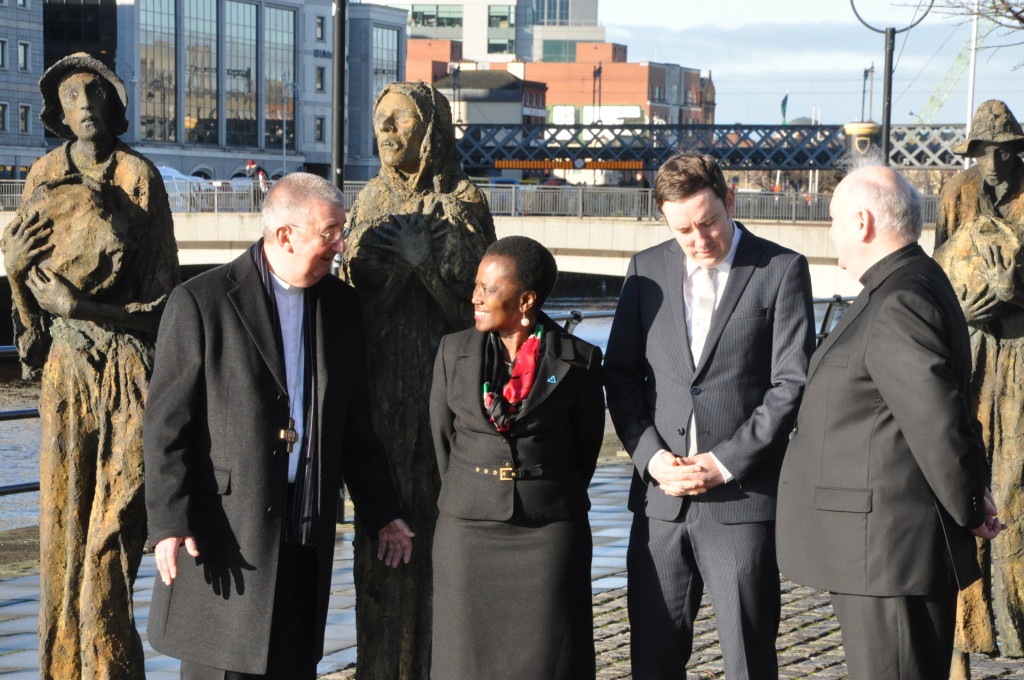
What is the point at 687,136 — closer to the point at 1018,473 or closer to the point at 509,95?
the point at 509,95

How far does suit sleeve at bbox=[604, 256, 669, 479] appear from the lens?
4.61 metres

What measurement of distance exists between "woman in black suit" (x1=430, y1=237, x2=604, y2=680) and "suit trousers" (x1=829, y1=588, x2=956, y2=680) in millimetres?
812

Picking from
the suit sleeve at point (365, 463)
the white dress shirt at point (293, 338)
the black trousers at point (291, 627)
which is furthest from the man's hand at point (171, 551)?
the suit sleeve at point (365, 463)

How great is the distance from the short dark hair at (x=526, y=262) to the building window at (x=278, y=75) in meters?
85.6

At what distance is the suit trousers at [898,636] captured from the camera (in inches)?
161

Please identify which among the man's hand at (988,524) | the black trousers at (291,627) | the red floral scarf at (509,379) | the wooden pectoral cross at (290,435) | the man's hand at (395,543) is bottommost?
the black trousers at (291,627)

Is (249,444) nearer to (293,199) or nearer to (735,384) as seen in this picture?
(293,199)

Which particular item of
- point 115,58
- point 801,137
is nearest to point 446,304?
point 801,137

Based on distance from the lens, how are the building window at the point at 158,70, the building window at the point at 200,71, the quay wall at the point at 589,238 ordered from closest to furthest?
the quay wall at the point at 589,238 → the building window at the point at 158,70 → the building window at the point at 200,71

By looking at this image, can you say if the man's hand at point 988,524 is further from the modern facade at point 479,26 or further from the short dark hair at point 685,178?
the modern facade at point 479,26

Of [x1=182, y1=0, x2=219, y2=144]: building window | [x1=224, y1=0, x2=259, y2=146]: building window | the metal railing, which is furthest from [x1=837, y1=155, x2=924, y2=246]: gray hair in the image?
[x1=224, y1=0, x2=259, y2=146]: building window

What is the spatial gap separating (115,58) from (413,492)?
79.2 m

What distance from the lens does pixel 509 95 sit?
113375 millimetres

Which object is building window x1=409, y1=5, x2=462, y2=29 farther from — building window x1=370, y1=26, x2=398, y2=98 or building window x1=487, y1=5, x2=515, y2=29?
building window x1=370, y1=26, x2=398, y2=98
